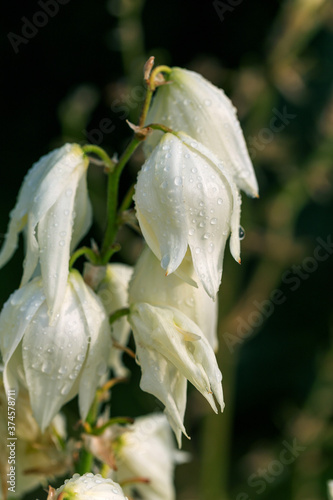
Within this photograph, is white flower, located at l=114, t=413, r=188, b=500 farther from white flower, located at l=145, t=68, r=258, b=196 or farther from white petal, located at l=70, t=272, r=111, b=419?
white flower, located at l=145, t=68, r=258, b=196

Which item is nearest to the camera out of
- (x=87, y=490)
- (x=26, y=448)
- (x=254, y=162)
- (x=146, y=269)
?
(x=87, y=490)

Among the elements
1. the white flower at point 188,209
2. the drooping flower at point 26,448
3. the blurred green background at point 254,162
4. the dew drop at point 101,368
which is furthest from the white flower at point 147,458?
the blurred green background at point 254,162

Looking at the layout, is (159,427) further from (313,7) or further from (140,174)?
(313,7)

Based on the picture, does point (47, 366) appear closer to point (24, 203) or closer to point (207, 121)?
point (24, 203)

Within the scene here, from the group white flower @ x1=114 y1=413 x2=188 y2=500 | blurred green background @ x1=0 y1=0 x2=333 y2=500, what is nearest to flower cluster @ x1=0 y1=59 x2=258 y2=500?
white flower @ x1=114 y1=413 x2=188 y2=500

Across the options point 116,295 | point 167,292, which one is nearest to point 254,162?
point 116,295

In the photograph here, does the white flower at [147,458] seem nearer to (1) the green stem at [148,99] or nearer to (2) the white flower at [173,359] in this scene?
(2) the white flower at [173,359]
